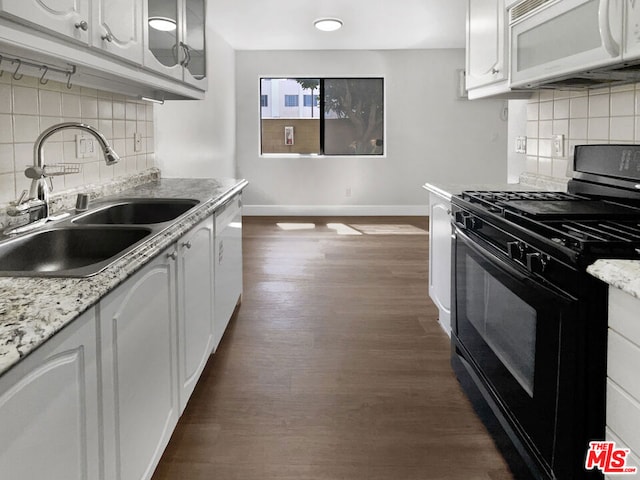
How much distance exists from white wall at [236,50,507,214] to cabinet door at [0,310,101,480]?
7.07 metres

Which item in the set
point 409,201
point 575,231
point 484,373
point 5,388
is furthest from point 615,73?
point 409,201

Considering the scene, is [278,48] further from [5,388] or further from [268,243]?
[5,388]

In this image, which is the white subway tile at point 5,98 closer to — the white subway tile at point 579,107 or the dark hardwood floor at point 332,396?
the dark hardwood floor at point 332,396

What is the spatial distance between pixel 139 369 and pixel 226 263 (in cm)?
152

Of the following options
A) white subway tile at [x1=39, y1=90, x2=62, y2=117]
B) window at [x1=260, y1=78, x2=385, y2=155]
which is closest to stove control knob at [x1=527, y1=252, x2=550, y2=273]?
white subway tile at [x1=39, y1=90, x2=62, y2=117]

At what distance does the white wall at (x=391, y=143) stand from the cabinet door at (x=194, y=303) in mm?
5685

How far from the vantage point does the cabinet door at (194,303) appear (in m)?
1.94

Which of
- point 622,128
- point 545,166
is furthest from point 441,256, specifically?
point 622,128

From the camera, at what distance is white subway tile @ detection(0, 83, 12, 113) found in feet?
5.93

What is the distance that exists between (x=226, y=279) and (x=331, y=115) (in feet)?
18.3

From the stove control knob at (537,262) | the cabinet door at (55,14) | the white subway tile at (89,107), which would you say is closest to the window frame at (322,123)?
the white subway tile at (89,107)

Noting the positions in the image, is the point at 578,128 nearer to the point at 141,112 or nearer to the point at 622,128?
the point at 622,128

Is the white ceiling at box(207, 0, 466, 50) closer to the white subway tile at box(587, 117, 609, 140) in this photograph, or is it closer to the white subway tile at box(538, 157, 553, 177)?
the white subway tile at box(538, 157, 553, 177)

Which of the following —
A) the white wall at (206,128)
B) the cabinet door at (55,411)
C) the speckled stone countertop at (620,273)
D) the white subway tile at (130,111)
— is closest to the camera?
the cabinet door at (55,411)
